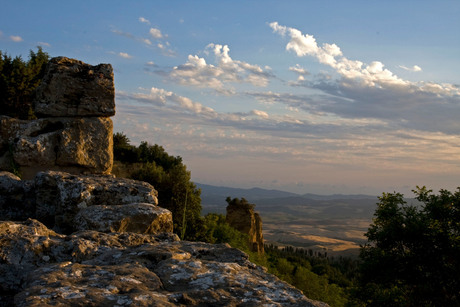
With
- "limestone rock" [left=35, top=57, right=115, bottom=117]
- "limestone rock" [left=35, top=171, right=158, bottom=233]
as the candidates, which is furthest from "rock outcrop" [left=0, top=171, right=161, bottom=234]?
"limestone rock" [left=35, top=57, right=115, bottom=117]

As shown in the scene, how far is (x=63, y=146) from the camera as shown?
18.4m

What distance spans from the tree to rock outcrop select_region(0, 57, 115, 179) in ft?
59.7

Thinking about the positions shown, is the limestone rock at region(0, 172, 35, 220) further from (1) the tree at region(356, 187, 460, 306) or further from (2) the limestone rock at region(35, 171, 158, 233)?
(1) the tree at region(356, 187, 460, 306)

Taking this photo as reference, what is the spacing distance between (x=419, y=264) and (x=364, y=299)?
4345 mm

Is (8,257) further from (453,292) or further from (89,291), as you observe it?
(453,292)

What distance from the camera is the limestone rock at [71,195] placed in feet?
37.4

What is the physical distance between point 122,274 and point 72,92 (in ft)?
54.3

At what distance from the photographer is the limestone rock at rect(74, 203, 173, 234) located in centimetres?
942

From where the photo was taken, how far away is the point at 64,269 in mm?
4695

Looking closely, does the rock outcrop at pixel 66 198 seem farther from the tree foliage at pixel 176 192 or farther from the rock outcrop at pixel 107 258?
the tree foliage at pixel 176 192

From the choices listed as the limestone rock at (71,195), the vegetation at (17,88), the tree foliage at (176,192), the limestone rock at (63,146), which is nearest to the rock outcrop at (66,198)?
the limestone rock at (71,195)

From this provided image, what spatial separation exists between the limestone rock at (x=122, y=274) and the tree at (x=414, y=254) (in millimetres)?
21193

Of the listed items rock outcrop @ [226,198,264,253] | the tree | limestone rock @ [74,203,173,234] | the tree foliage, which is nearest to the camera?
limestone rock @ [74,203,173,234]

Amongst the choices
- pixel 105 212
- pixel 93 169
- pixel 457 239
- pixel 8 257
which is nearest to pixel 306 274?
pixel 457 239
